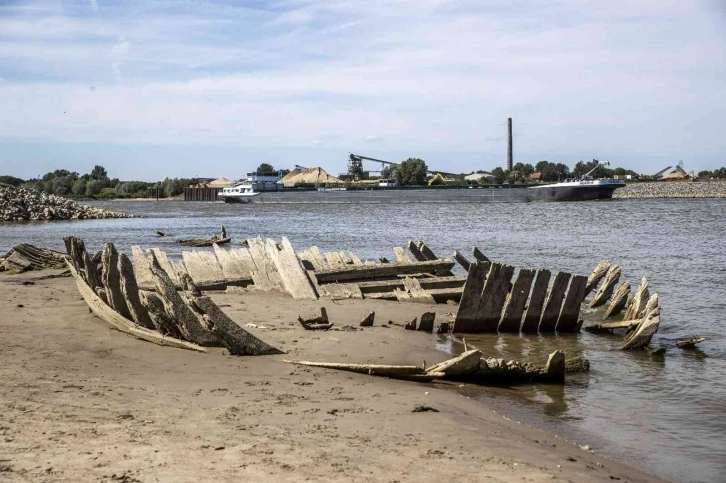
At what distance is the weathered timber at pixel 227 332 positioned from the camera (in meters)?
7.41

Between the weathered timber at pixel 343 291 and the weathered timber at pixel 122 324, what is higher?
the weathered timber at pixel 122 324

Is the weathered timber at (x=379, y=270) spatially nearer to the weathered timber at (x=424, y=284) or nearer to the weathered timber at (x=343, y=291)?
the weathered timber at (x=424, y=284)

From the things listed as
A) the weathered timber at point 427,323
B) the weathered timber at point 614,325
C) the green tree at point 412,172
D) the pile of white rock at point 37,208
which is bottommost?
the weathered timber at point 614,325

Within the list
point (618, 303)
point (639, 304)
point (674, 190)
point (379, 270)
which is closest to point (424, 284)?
point (379, 270)

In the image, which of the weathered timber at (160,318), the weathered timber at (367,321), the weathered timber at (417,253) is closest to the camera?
the weathered timber at (160,318)

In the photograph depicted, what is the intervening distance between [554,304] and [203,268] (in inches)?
252

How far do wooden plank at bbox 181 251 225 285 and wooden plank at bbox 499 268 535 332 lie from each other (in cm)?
509

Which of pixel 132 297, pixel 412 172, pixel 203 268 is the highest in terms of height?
pixel 412 172

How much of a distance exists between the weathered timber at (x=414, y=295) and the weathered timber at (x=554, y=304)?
7.54ft

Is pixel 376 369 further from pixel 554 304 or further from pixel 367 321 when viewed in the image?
pixel 554 304

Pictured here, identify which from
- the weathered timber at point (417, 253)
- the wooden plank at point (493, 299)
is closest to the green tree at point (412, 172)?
the weathered timber at point (417, 253)

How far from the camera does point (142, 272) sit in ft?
44.3

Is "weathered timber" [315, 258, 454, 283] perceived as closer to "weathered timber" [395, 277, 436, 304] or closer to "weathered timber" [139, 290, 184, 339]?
"weathered timber" [395, 277, 436, 304]

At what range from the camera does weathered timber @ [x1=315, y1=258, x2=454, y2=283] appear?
528 inches
